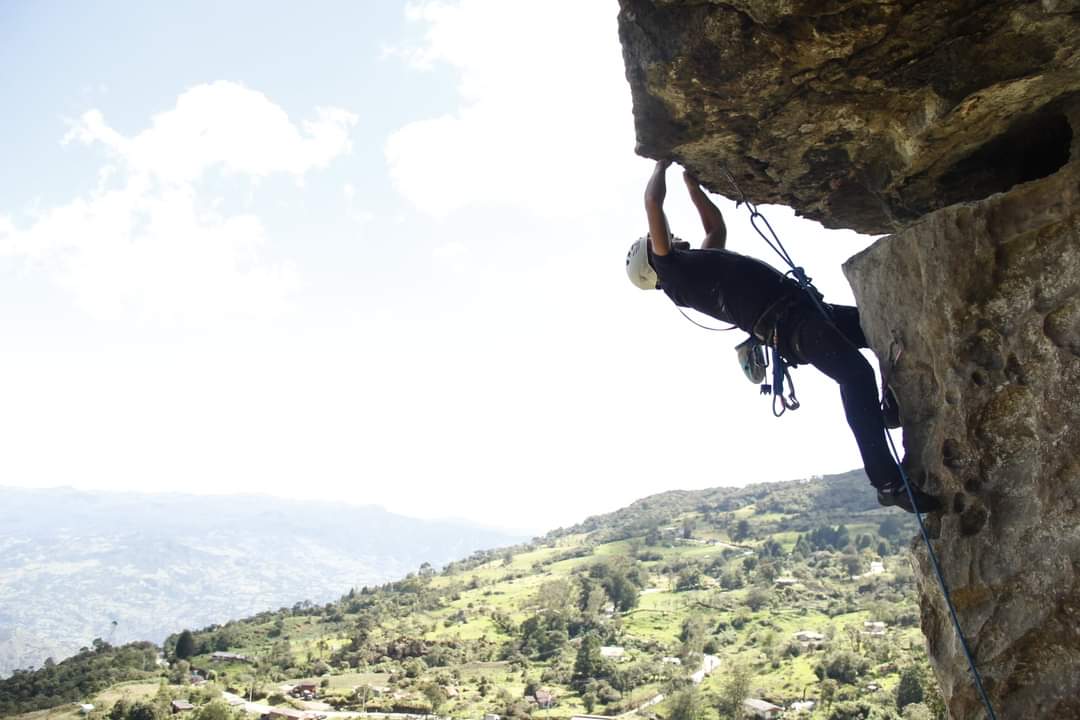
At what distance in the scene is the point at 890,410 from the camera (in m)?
5.54

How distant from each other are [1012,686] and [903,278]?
8.64 feet

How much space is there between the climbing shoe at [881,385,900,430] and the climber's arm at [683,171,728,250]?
2115 millimetres

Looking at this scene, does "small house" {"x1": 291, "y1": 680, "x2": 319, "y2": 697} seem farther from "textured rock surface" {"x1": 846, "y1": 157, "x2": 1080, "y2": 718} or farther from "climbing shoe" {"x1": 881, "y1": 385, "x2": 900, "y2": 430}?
"textured rock surface" {"x1": 846, "y1": 157, "x2": 1080, "y2": 718}

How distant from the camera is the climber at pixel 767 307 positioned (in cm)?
524

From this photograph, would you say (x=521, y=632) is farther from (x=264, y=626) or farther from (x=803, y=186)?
(x=803, y=186)

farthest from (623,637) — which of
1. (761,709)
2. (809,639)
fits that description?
(761,709)

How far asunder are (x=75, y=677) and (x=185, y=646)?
10993mm

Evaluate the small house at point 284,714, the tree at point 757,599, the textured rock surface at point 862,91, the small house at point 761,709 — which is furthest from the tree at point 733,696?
the textured rock surface at point 862,91

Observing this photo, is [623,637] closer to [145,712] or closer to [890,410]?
[145,712]

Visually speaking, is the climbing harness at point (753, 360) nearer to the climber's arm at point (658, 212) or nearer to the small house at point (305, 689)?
the climber's arm at point (658, 212)

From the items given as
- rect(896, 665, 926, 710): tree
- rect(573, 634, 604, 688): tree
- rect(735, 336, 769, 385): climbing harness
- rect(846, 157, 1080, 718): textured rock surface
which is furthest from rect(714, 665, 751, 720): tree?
rect(846, 157, 1080, 718): textured rock surface

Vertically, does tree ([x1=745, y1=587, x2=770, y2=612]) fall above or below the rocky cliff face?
below

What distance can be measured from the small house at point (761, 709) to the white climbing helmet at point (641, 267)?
163 ft

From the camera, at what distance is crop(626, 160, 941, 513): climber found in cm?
524
